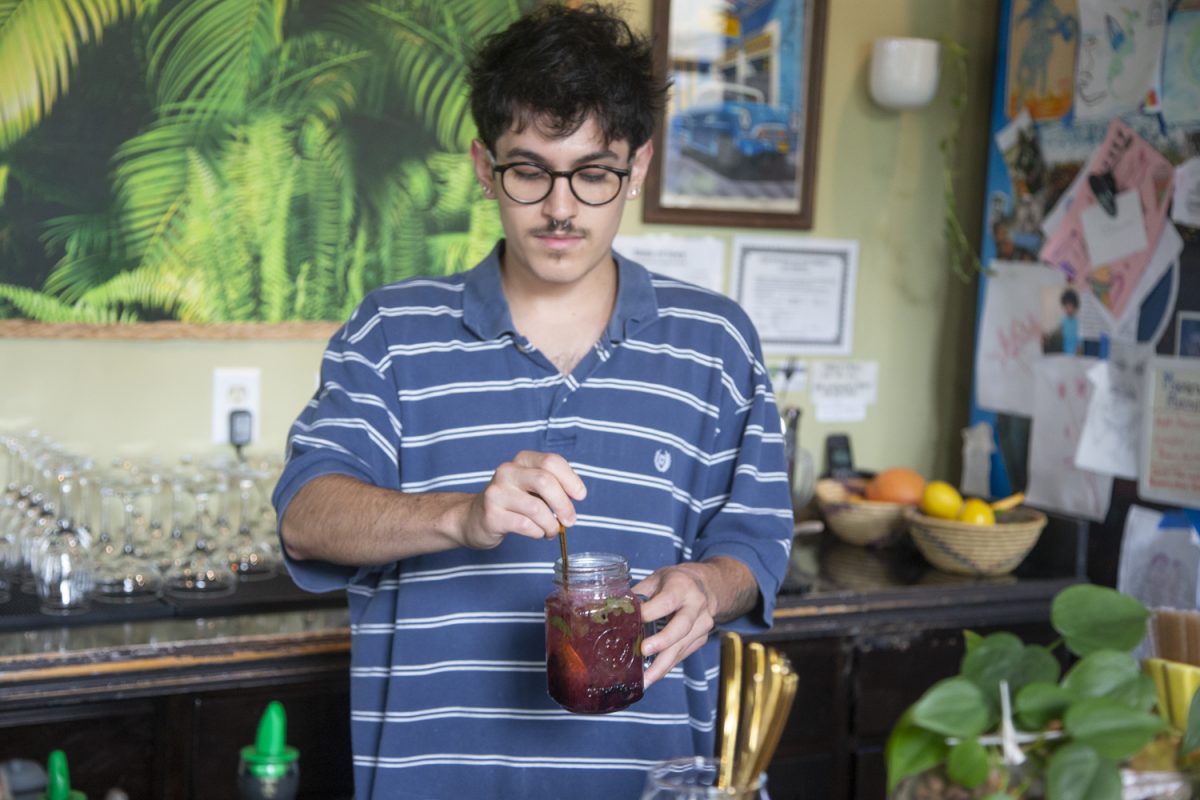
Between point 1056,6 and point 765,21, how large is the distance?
60cm

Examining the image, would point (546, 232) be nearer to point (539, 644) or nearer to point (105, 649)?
point (539, 644)

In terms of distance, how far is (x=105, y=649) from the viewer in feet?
6.40

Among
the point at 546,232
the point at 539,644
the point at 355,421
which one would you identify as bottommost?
the point at 539,644

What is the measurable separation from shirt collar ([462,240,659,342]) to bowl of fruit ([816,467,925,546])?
120cm

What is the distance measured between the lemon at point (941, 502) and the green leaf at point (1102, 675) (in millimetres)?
1808

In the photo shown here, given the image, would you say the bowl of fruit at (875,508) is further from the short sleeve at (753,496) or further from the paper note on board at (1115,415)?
the short sleeve at (753,496)

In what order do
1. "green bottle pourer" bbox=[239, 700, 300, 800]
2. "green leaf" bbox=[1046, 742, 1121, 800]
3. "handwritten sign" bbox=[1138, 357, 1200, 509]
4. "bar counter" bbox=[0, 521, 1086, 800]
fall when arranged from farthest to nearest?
"handwritten sign" bbox=[1138, 357, 1200, 509] < "bar counter" bbox=[0, 521, 1086, 800] < "green bottle pourer" bbox=[239, 700, 300, 800] < "green leaf" bbox=[1046, 742, 1121, 800]

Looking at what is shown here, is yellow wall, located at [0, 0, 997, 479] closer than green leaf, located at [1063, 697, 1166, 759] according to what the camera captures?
No

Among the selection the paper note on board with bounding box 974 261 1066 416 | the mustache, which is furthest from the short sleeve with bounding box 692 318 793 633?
the paper note on board with bounding box 974 261 1066 416

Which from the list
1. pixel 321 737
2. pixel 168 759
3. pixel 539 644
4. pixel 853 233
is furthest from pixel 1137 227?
pixel 168 759

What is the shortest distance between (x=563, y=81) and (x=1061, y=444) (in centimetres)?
161

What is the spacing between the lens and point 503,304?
1.68 m

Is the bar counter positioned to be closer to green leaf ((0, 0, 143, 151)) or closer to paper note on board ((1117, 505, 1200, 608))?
paper note on board ((1117, 505, 1200, 608))

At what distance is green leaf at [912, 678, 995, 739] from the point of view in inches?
33.8
